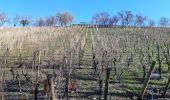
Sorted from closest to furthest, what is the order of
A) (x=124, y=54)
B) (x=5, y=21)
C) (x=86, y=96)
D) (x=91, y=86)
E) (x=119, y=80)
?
(x=86, y=96) → (x=91, y=86) → (x=119, y=80) → (x=124, y=54) → (x=5, y=21)

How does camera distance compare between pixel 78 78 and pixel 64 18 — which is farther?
pixel 64 18

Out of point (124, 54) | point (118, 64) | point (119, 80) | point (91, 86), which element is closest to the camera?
point (91, 86)

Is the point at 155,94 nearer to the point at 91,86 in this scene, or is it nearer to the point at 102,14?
the point at 91,86

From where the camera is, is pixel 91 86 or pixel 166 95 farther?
pixel 91 86

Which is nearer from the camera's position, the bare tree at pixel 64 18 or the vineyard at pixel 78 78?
the vineyard at pixel 78 78

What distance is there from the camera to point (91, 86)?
13820mm

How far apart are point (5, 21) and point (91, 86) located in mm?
83004

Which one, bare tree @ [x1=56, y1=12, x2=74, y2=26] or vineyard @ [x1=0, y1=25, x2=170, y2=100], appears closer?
vineyard @ [x1=0, y1=25, x2=170, y2=100]

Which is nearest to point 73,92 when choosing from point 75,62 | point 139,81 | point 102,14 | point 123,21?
point 139,81

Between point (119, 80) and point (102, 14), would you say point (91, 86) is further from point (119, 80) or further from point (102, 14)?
point (102, 14)

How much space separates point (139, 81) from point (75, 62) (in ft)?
15.2

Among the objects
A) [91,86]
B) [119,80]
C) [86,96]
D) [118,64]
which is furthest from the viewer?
[118,64]

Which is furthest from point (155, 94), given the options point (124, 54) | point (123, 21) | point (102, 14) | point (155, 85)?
point (102, 14)

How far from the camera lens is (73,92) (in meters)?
12.2
